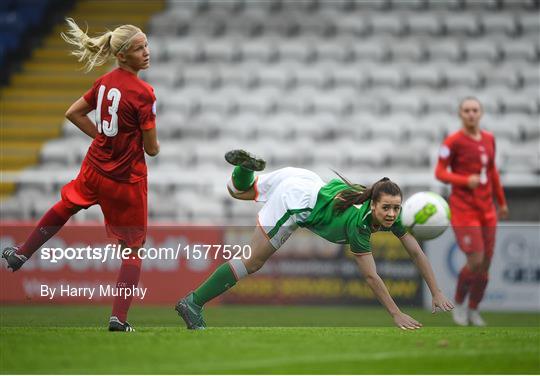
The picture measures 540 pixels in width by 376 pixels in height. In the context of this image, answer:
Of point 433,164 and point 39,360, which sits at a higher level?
point 433,164

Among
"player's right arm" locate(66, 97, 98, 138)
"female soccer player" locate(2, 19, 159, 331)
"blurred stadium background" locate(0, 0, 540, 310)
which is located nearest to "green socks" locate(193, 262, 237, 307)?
"female soccer player" locate(2, 19, 159, 331)

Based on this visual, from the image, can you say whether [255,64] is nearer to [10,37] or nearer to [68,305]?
[10,37]

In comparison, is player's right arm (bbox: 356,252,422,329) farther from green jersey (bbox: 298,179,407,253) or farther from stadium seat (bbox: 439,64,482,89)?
stadium seat (bbox: 439,64,482,89)

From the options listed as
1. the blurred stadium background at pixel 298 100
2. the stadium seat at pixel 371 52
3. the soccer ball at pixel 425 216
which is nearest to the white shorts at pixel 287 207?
the soccer ball at pixel 425 216

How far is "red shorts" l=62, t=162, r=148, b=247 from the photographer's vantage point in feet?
22.5

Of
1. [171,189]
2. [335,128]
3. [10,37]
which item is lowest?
[171,189]

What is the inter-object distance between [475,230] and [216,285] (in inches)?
137

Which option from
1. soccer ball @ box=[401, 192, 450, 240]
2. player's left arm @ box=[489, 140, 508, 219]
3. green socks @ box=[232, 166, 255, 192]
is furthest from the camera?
player's left arm @ box=[489, 140, 508, 219]

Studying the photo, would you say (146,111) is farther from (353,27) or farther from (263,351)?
(353,27)

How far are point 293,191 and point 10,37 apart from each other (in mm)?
11863

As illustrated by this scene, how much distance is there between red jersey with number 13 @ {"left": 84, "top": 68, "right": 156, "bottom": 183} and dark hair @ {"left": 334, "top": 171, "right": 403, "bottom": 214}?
1311 millimetres

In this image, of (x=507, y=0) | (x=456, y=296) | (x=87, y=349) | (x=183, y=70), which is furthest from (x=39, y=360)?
(x=507, y=0)

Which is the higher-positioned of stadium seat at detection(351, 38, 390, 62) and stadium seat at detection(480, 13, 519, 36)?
stadium seat at detection(480, 13, 519, 36)

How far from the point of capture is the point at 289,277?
12.4 meters
